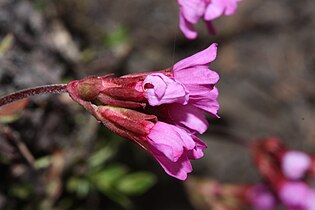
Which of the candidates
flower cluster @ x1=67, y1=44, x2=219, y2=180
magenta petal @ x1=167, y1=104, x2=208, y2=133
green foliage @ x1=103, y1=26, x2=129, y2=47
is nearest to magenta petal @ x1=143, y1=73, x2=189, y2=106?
flower cluster @ x1=67, y1=44, x2=219, y2=180

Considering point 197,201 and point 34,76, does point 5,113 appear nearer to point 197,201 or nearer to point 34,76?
point 34,76

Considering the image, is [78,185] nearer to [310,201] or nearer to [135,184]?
[135,184]

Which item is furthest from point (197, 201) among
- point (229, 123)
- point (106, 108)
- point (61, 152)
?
point (106, 108)

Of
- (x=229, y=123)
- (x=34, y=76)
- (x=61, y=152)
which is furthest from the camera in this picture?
(x=229, y=123)

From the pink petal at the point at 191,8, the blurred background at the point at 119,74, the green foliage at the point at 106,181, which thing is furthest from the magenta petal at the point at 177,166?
the green foliage at the point at 106,181

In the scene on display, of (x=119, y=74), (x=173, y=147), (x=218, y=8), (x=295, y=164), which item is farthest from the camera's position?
(x=119, y=74)

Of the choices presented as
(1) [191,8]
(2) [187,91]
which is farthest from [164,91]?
(1) [191,8]
